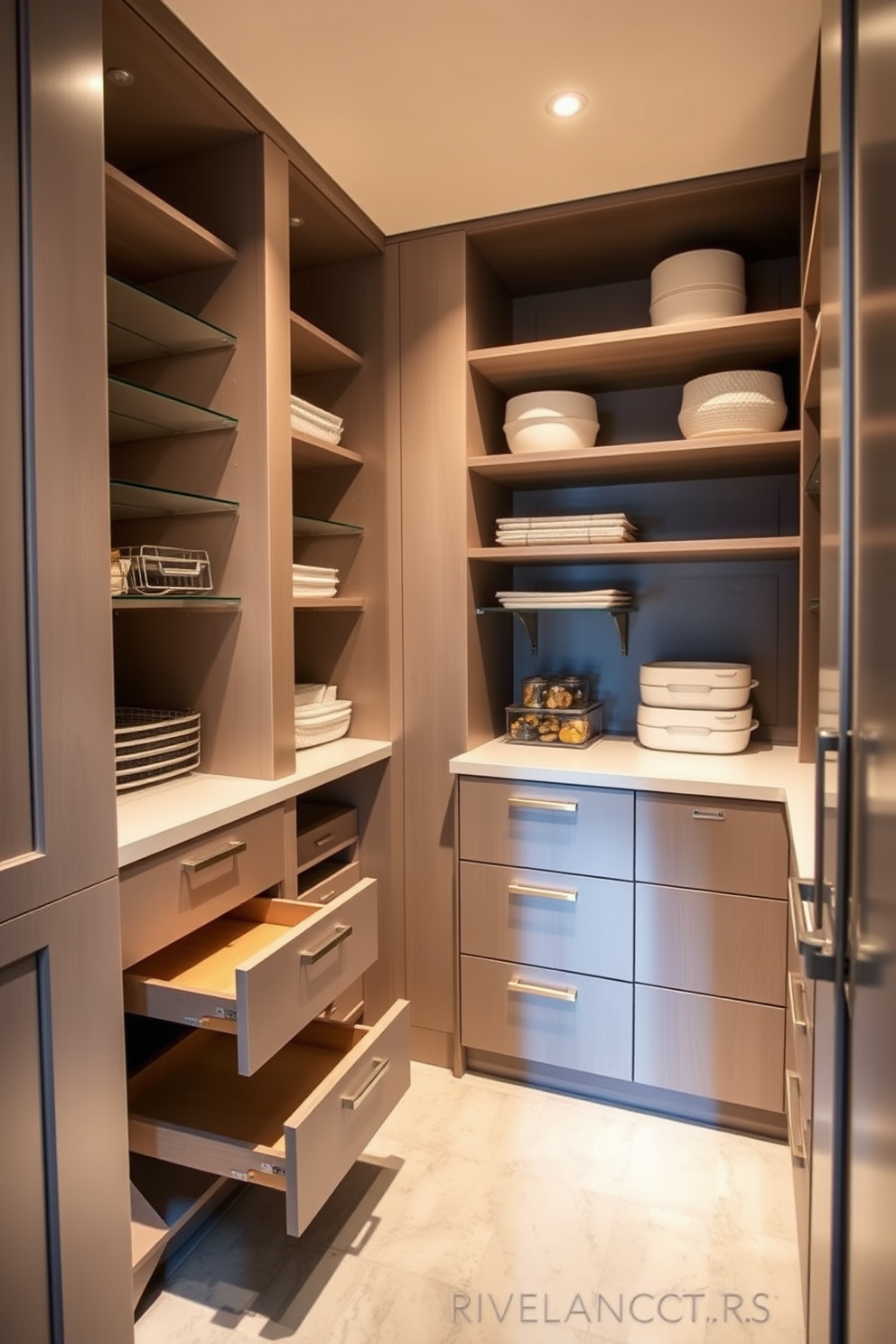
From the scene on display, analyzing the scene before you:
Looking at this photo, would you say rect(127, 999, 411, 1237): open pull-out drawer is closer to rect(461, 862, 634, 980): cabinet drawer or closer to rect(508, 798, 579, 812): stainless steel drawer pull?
rect(461, 862, 634, 980): cabinet drawer

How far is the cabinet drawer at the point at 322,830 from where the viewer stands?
210 centimetres

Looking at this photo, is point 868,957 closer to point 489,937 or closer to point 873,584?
point 873,584

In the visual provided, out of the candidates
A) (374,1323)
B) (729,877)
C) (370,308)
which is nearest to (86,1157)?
(374,1323)

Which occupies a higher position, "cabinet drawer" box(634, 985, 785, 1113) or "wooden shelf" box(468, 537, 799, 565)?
"wooden shelf" box(468, 537, 799, 565)

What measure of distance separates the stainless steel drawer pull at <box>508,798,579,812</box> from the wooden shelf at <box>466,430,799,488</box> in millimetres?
898

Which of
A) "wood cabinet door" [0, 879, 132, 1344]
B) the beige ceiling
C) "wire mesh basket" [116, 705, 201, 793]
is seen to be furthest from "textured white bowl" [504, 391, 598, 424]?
"wood cabinet door" [0, 879, 132, 1344]

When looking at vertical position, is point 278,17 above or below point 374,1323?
above

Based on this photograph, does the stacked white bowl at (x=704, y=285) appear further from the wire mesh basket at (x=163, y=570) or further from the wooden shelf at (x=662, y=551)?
the wire mesh basket at (x=163, y=570)

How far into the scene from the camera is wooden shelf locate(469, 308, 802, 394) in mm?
1996

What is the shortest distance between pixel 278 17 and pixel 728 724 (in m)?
1.82

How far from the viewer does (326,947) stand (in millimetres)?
1555

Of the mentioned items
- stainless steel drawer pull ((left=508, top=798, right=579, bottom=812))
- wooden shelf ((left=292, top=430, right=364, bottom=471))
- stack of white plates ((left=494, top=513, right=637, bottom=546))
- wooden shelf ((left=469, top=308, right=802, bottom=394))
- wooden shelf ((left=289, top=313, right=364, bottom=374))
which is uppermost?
wooden shelf ((left=289, top=313, right=364, bottom=374))

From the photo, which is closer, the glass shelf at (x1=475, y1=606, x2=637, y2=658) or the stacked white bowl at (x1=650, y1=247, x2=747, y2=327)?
the stacked white bowl at (x1=650, y1=247, x2=747, y2=327)

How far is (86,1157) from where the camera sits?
3.83 ft
